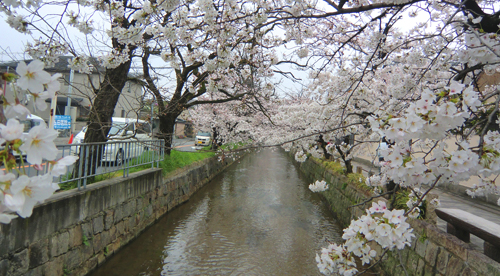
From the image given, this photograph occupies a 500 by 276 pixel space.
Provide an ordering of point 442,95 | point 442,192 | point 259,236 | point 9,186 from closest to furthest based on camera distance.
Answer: point 9,186
point 442,95
point 259,236
point 442,192

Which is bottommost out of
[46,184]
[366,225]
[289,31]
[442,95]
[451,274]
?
[451,274]

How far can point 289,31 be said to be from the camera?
5.58 metres

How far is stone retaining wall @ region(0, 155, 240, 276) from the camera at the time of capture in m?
3.21

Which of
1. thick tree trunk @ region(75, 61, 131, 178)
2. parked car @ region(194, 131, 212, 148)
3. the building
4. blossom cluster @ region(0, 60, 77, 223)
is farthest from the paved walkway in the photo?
parked car @ region(194, 131, 212, 148)

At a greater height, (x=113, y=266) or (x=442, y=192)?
(x=442, y=192)

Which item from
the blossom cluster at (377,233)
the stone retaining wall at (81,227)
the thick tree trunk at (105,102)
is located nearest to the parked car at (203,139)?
the stone retaining wall at (81,227)

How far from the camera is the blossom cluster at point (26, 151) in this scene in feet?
2.83

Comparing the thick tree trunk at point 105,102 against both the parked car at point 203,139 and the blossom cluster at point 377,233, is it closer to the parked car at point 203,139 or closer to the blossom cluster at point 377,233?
the blossom cluster at point 377,233

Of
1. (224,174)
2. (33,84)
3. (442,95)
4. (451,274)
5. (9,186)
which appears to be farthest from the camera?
(224,174)

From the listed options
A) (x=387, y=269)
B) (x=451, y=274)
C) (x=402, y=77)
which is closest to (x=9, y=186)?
(x=451, y=274)

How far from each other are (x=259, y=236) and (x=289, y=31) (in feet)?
14.7

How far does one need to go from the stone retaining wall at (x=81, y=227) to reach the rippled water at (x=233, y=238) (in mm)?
330

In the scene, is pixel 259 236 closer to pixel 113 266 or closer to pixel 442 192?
pixel 113 266

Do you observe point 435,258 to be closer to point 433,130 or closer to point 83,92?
point 433,130
